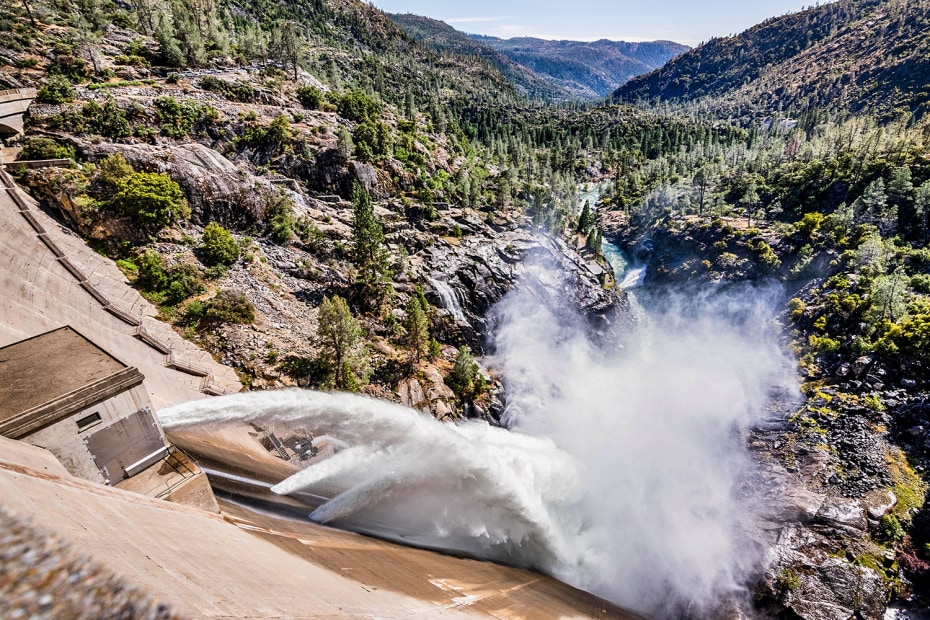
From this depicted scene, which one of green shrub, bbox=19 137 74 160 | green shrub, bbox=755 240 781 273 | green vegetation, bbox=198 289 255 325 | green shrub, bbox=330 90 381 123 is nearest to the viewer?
green vegetation, bbox=198 289 255 325

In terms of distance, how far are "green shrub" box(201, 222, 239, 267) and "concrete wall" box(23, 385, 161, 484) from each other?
83.8 ft

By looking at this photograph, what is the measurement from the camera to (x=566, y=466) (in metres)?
33.9

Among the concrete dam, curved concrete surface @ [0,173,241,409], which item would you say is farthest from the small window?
curved concrete surface @ [0,173,241,409]

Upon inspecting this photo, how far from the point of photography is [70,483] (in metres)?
8.27

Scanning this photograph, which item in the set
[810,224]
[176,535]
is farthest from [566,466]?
[810,224]

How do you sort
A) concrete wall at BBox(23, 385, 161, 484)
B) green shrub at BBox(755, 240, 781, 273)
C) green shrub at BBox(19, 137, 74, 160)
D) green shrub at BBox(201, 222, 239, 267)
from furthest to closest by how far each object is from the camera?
green shrub at BBox(755, 240, 781, 273) → green shrub at BBox(201, 222, 239, 267) → green shrub at BBox(19, 137, 74, 160) → concrete wall at BBox(23, 385, 161, 484)

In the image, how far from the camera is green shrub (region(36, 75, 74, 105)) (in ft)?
126

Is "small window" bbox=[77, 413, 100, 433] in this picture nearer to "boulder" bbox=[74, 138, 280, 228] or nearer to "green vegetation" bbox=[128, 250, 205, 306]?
"green vegetation" bbox=[128, 250, 205, 306]

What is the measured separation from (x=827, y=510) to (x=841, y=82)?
238 m

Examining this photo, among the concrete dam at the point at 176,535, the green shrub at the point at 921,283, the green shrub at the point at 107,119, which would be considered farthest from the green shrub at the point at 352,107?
the green shrub at the point at 921,283

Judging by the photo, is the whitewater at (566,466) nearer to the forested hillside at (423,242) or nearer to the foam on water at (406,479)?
the foam on water at (406,479)

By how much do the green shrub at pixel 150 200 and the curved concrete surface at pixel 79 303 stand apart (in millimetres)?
4281

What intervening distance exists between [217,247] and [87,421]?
26.7 metres

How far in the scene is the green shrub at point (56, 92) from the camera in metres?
38.3
